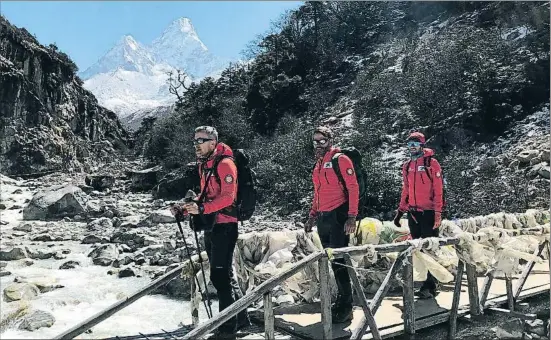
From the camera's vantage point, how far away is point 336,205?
16.4ft

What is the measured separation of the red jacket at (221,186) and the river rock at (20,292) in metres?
6.76

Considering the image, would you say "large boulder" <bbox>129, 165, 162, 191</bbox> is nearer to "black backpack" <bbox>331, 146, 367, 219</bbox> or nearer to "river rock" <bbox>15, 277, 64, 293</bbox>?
"river rock" <bbox>15, 277, 64, 293</bbox>

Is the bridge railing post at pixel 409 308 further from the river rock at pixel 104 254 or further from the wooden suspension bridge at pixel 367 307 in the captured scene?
the river rock at pixel 104 254

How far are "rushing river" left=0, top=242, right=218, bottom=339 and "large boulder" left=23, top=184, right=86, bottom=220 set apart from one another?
8.95 m

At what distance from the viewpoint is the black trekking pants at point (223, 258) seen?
4566 millimetres

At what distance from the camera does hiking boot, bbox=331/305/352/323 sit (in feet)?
16.9

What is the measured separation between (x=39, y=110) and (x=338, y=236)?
45398mm

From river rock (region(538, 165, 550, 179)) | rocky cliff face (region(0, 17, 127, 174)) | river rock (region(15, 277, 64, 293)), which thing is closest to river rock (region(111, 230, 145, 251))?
river rock (region(15, 277, 64, 293))

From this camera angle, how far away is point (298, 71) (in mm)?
41094

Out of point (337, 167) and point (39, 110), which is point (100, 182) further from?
point (337, 167)

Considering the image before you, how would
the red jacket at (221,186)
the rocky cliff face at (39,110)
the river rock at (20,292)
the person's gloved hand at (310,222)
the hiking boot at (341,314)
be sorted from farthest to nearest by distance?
the rocky cliff face at (39,110) → the river rock at (20,292) → the person's gloved hand at (310,222) → the hiking boot at (341,314) → the red jacket at (221,186)

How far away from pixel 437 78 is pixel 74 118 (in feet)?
132

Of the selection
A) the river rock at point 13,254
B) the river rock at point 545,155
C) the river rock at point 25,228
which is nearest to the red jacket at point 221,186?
the river rock at point 13,254

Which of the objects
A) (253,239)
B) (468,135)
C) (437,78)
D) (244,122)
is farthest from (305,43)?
(253,239)
